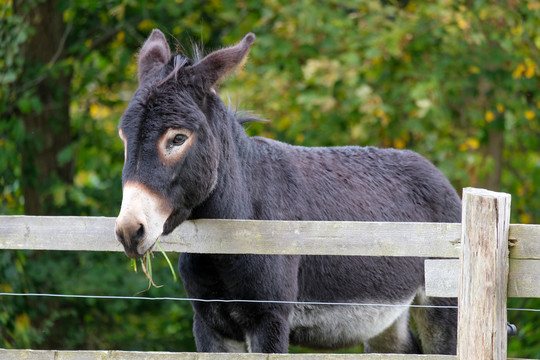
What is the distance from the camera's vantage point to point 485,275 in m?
2.91

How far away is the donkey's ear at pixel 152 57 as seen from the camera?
12.8 ft

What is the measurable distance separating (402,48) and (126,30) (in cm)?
343

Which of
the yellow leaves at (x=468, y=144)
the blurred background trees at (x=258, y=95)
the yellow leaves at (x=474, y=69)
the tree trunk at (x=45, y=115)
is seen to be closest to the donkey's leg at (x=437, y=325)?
the blurred background trees at (x=258, y=95)

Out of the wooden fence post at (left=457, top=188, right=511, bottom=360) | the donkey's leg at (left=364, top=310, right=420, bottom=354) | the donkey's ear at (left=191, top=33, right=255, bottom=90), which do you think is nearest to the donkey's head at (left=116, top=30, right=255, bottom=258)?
the donkey's ear at (left=191, top=33, right=255, bottom=90)

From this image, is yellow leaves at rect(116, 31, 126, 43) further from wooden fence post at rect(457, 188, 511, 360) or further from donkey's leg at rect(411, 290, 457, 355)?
wooden fence post at rect(457, 188, 511, 360)

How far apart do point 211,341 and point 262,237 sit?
1165mm

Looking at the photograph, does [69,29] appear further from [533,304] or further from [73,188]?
[533,304]

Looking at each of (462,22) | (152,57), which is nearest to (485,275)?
(152,57)

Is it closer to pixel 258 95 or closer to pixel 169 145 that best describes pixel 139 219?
pixel 169 145

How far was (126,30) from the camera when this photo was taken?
8938mm

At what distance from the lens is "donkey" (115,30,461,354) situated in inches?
137

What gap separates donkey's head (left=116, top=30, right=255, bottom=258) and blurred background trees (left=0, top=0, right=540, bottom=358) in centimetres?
417

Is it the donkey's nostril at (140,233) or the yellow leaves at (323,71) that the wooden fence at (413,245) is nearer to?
the donkey's nostril at (140,233)

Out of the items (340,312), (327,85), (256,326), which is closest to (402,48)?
(327,85)
